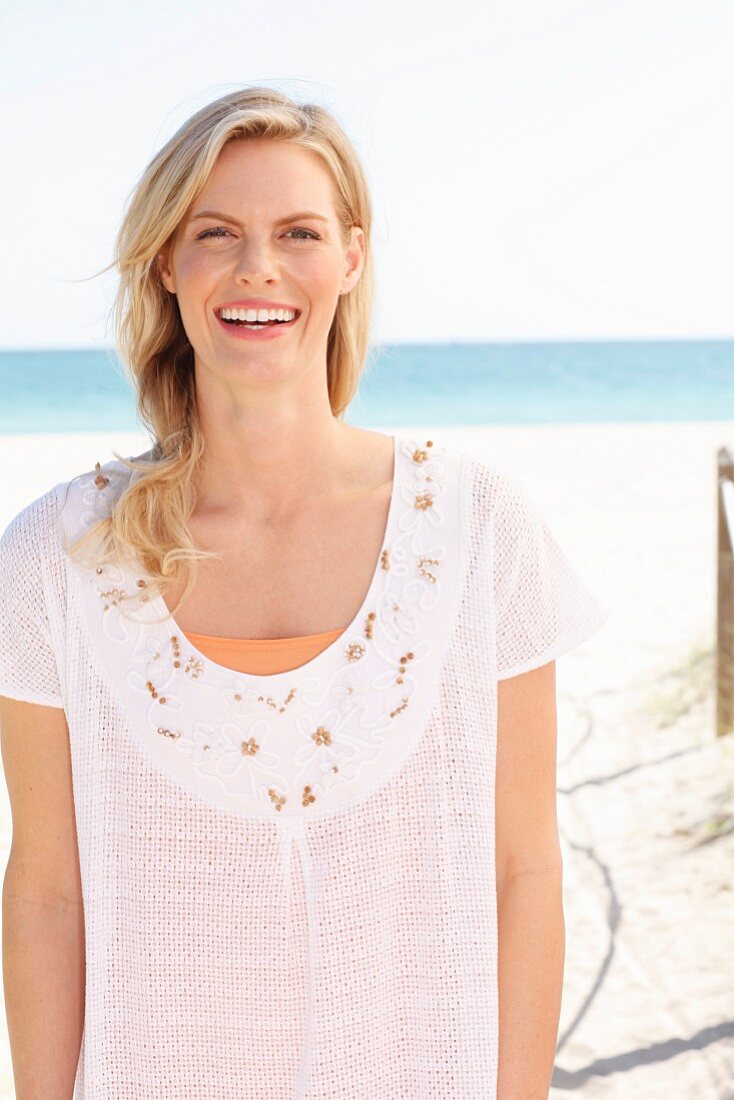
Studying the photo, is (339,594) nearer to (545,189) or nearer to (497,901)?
(497,901)

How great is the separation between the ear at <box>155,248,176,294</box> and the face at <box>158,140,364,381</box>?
0.18 feet

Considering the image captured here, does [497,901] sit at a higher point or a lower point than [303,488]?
lower

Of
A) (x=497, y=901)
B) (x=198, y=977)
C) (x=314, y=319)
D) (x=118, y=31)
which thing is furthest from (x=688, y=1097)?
(x=118, y=31)

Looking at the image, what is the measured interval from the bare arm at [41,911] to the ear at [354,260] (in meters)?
0.69

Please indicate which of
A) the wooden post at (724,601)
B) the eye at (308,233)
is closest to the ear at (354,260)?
the eye at (308,233)

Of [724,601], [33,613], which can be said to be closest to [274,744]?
[33,613]

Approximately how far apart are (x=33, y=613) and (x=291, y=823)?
1.40 feet

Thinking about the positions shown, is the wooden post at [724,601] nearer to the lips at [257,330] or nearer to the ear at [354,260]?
the ear at [354,260]

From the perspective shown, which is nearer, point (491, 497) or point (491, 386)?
point (491, 497)

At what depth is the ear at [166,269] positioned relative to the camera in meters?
1.61

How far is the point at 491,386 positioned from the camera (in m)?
31.8

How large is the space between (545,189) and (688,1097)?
122 ft

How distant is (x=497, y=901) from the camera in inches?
63.1

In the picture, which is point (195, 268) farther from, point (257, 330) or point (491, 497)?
point (491, 497)
